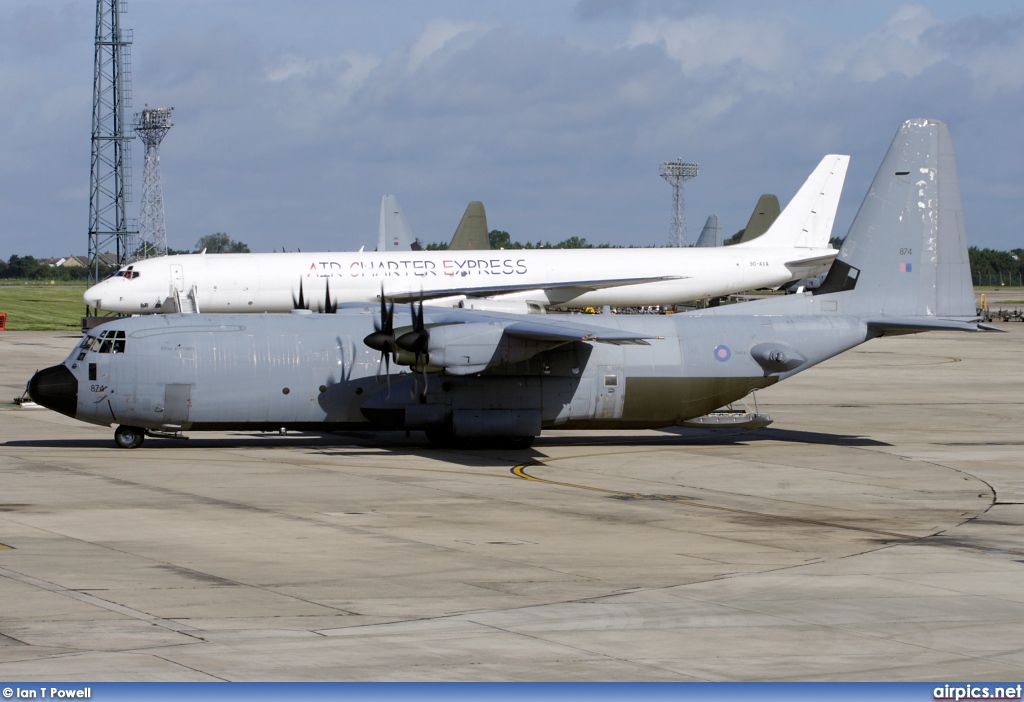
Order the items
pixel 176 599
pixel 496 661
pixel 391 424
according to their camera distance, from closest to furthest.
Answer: pixel 496 661
pixel 176 599
pixel 391 424

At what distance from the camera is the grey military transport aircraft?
2680 centimetres

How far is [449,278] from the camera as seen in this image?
5484 centimetres

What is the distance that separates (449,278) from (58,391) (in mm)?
29364

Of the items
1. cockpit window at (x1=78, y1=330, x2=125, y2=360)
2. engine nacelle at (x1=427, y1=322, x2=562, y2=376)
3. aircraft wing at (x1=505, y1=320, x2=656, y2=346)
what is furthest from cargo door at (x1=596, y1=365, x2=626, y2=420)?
cockpit window at (x1=78, y1=330, x2=125, y2=360)

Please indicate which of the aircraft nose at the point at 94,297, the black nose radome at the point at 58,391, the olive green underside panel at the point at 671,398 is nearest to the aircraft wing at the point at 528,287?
the aircraft nose at the point at 94,297

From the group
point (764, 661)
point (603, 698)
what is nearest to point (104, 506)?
point (764, 661)

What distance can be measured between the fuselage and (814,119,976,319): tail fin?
2290 cm

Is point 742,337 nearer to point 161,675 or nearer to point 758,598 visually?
point 758,598

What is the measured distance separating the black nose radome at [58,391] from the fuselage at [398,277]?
23.8 meters

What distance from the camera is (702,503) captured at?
72.1 feet

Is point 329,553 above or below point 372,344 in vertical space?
below

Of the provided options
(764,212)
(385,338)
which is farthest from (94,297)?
(764,212)

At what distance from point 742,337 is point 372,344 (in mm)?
A: 9505

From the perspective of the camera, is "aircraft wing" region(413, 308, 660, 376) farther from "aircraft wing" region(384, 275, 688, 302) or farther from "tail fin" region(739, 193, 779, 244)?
"tail fin" region(739, 193, 779, 244)
